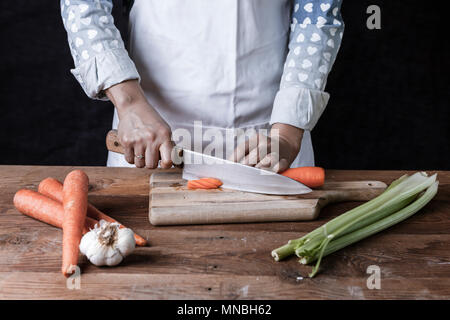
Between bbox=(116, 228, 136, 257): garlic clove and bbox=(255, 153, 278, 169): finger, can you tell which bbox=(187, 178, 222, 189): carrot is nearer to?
bbox=(255, 153, 278, 169): finger

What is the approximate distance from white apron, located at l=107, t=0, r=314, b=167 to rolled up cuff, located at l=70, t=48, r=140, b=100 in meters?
0.18

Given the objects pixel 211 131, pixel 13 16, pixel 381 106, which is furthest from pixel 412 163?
pixel 13 16

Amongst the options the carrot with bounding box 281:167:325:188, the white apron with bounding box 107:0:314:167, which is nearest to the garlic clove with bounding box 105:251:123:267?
the carrot with bounding box 281:167:325:188

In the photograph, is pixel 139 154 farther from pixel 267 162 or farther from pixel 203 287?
pixel 203 287

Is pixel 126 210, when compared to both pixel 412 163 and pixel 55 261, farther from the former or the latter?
pixel 412 163

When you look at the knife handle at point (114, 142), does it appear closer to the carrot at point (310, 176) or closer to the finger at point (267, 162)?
the finger at point (267, 162)

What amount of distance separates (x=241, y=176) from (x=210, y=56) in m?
0.47

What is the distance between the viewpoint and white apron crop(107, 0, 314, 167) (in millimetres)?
1513

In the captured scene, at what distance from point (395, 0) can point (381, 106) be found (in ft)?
1.65

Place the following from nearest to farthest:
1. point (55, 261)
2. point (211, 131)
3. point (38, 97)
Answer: point (55, 261) < point (211, 131) < point (38, 97)

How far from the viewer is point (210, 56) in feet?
5.06

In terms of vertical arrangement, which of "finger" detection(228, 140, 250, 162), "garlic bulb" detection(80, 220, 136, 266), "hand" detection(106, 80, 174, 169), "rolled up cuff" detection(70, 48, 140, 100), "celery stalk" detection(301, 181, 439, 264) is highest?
"rolled up cuff" detection(70, 48, 140, 100)

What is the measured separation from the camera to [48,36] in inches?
93.4

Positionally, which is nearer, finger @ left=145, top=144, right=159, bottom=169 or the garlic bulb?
the garlic bulb
